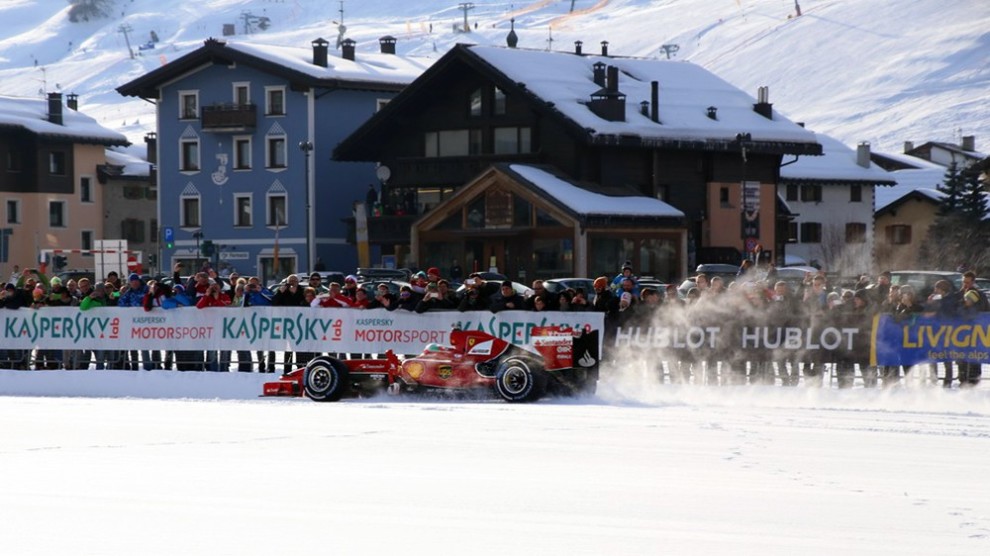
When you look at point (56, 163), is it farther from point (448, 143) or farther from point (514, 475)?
point (514, 475)

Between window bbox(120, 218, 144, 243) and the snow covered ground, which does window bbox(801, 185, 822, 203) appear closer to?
window bbox(120, 218, 144, 243)

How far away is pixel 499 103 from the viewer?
61656 mm

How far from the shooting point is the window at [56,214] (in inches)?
3231

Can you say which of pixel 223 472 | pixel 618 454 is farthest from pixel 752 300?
pixel 223 472

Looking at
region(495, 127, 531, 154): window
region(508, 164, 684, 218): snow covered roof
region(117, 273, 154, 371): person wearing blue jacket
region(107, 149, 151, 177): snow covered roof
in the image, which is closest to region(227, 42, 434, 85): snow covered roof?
region(495, 127, 531, 154): window

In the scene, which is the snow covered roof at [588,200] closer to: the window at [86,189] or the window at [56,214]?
the window at [56,214]

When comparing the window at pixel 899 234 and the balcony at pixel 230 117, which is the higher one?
the balcony at pixel 230 117

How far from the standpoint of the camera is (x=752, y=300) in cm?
2334

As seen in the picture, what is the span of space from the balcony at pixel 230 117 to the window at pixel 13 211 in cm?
1375

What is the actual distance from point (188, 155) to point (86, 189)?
1310 cm

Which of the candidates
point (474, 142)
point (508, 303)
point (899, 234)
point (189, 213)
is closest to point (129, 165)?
point (189, 213)

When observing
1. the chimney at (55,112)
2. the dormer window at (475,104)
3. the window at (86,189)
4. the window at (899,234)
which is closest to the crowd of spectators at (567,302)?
the dormer window at (475,104)

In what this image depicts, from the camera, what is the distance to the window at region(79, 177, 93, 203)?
276ft

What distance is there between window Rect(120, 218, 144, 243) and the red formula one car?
6525 centimetres
